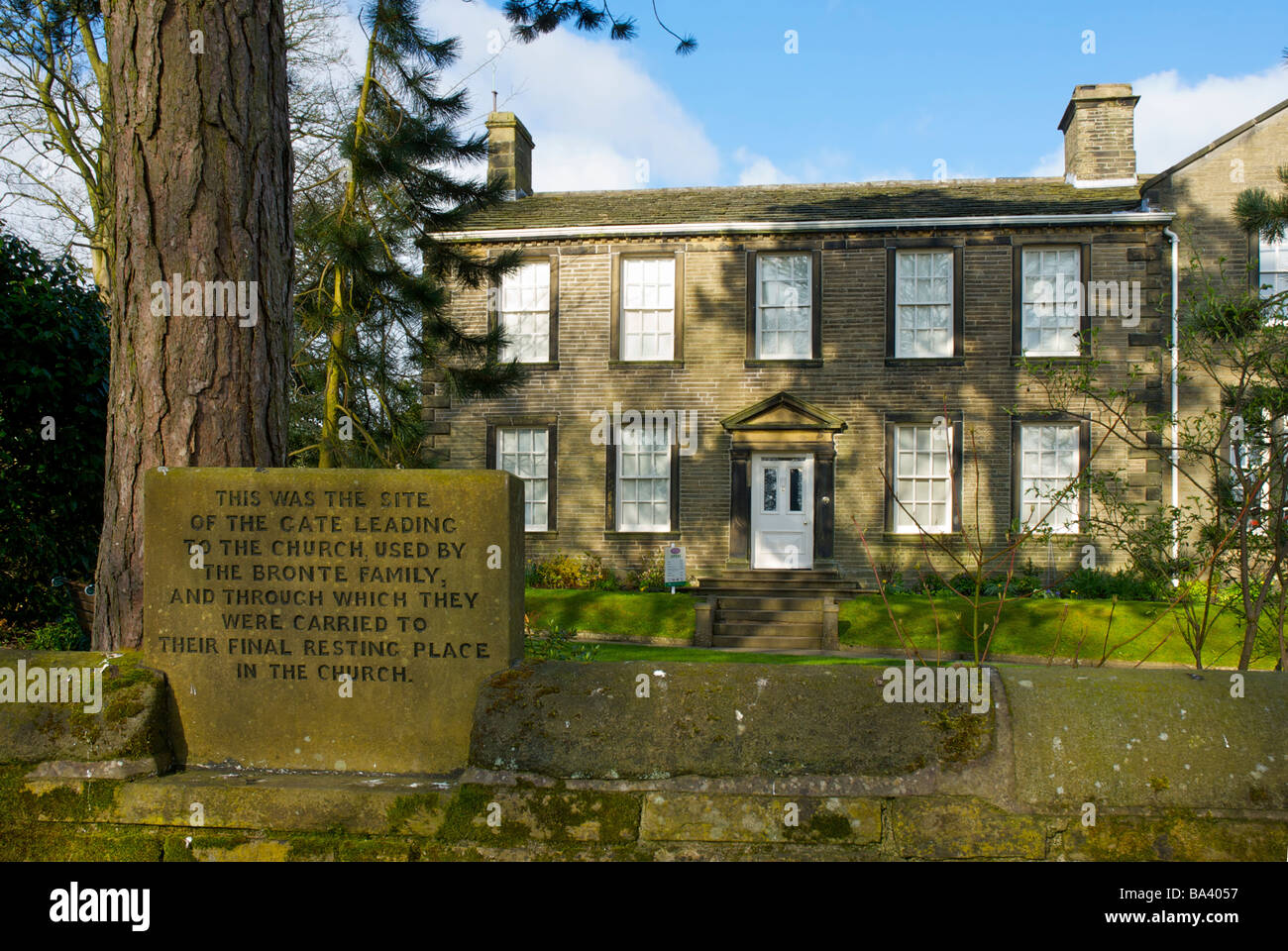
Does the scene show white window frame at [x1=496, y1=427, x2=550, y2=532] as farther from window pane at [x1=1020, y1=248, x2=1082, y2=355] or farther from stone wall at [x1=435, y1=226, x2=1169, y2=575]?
window pane at [x1=1020, y1=248, x2=1082, y2=355]

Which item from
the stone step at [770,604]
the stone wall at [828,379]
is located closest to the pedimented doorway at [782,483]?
the stone wall at [828,379]

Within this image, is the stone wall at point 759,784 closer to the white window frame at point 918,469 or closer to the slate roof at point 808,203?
the white window frame at point 918,469

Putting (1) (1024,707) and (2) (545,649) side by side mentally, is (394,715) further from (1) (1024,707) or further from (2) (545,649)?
(2) (545,649)

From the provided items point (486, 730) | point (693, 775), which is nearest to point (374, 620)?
point (486, 730)

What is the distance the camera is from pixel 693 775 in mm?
3029

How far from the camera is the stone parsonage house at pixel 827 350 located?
1723 cm

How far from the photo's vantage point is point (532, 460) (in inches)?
729

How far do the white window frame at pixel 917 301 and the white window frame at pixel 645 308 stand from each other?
4.47 meters

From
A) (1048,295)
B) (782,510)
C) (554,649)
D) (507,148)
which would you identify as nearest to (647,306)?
(782,510)

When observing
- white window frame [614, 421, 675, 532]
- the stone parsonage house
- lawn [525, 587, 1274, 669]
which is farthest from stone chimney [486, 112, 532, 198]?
lawn [525, 587, 1274, 669]

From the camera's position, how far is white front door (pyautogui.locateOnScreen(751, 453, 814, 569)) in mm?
17516

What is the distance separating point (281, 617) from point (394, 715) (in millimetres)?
→ 580

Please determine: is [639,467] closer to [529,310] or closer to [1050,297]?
[529,310]

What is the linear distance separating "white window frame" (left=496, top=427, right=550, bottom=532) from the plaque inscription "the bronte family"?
48.5 feet
